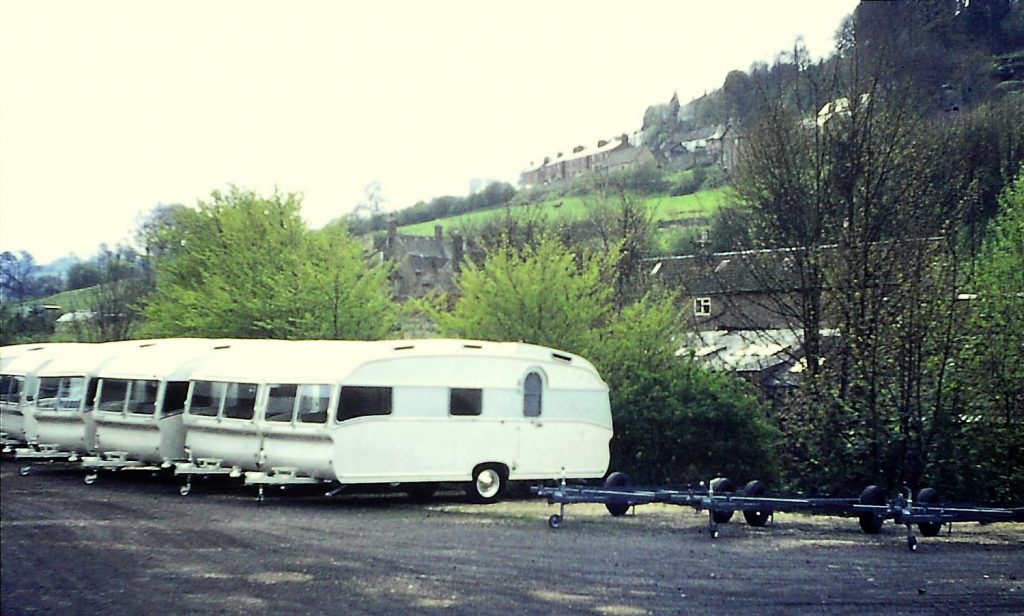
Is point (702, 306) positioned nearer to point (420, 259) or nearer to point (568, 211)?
point (420, 259)

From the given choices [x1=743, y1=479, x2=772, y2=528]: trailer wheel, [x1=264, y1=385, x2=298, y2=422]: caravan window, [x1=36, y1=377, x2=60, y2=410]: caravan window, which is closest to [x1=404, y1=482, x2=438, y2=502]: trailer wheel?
[x1=264, y1=385, x2=298, y2=422]: caravan window

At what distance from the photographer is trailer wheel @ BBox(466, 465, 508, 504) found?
1393cm

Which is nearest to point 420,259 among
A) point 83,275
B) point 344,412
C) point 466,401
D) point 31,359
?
point 466,401

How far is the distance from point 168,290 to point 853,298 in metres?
11.3

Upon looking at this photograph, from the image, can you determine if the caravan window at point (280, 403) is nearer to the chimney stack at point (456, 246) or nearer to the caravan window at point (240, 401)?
the caravan window at point (240, 401)

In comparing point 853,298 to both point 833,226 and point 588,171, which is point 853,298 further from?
point 588,171

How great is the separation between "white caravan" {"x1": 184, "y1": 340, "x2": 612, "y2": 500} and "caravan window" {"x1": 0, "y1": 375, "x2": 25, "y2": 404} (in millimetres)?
5366

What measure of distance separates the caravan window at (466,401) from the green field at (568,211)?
17250mm

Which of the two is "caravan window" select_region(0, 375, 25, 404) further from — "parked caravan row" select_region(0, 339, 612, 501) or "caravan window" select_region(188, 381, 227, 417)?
"caravan window" select_region(188, 381, 227, 417)

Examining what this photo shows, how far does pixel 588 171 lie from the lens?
118ft

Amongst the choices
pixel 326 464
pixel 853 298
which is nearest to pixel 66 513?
pixel 326 464

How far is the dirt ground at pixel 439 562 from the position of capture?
5.27 m

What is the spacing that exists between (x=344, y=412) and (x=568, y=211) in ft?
72.5

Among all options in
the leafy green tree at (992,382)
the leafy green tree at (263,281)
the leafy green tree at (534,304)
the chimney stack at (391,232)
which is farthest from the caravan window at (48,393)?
the chimney stack at (391,232)
